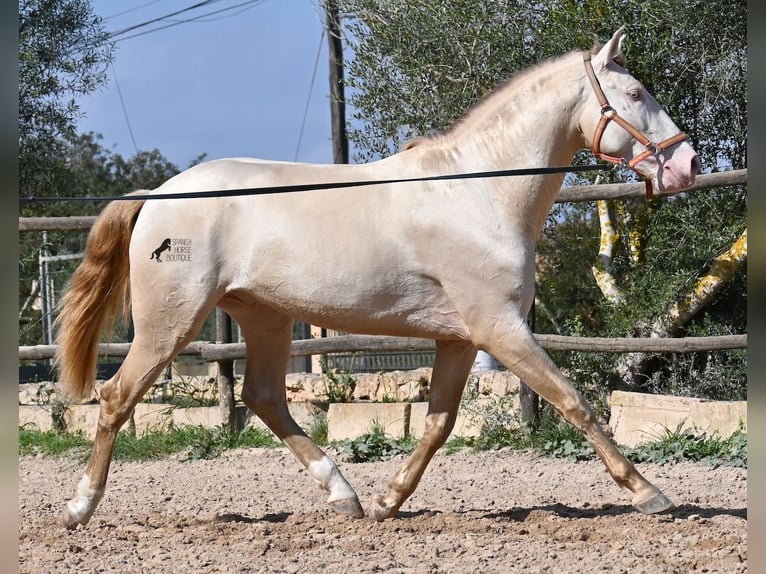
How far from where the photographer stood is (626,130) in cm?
441

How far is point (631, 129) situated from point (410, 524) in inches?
84.6

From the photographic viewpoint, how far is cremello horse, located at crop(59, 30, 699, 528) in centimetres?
436

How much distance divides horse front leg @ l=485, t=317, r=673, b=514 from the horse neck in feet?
1.94

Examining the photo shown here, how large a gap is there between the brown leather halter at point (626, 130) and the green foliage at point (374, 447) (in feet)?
10.3

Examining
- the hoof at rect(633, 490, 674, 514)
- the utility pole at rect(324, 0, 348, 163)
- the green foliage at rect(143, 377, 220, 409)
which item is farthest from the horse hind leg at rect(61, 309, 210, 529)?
the utility pole at rect(324, 0, 348, 163)

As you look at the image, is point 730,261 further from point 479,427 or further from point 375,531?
point 375,531

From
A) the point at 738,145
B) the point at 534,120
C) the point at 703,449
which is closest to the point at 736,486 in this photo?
the point at 703,449

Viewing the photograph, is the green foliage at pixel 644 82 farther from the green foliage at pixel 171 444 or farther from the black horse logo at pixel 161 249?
the black horse logo at pixel 161 249

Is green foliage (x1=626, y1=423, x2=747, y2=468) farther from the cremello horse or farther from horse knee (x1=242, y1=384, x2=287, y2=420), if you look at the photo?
horse knee (x1=242, y1=384, x2=287, y2=420)

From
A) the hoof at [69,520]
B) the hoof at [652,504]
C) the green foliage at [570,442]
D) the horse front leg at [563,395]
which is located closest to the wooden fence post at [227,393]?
the green foliage at [570,442]

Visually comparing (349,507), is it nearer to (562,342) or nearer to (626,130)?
(626,130)

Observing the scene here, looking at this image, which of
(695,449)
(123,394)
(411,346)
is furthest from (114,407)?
(695,449)

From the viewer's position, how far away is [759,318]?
1559 millimetres

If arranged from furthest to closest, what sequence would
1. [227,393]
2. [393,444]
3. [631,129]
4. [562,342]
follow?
[227,393]
[393,444]
[562,342]
[631,129]
